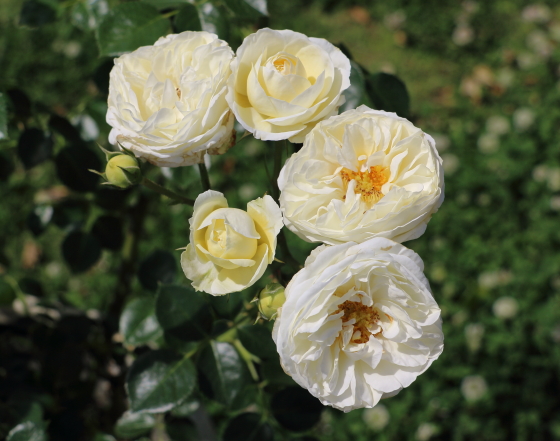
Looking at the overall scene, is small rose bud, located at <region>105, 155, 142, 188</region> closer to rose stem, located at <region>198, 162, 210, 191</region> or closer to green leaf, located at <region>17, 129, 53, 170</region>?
rose stem, located at <region>198, 162, 210, 191</region>

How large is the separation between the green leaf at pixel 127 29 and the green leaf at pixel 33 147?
0.32 m

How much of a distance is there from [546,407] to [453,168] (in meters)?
1.19

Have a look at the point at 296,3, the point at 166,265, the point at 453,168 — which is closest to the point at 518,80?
the point at 453,168

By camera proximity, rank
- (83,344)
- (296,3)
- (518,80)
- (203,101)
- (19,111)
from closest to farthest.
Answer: (203,101) → (19,111) → (83,344) → (518,80) → (296,3)

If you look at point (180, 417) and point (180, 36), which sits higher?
point (180, 36)

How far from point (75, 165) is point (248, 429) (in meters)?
0.71

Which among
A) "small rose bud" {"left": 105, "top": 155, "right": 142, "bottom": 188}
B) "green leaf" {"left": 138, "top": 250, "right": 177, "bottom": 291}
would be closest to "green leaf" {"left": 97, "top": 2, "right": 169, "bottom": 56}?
"small rose bud" {"left": 105, "top": 155, "right": 142, "bottom": 188}

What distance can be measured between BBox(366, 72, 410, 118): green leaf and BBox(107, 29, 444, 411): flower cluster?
11.8 inches

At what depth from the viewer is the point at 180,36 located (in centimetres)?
83

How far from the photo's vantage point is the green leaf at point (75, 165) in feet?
4.03

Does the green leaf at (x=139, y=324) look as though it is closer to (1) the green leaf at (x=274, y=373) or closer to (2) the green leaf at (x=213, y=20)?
(1) the green leaf at (x=274, y=373)

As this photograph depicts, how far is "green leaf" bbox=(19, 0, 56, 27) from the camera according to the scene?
120 centimetres

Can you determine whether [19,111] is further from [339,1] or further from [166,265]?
[339,1]

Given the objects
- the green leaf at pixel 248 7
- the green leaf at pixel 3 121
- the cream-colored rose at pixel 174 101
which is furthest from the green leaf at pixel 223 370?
the green leaf at pixel 248 7
